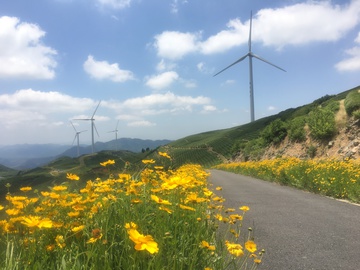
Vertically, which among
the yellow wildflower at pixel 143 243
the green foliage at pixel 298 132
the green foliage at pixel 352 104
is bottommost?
the yellow wildflower at pixel 143 243

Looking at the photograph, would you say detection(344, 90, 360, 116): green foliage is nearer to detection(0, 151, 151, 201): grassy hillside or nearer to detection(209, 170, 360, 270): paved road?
detection(0, 151, 151, 201): grassy hillside

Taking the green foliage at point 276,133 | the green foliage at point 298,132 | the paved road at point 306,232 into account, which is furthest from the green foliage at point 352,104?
the paved road at point 306,232

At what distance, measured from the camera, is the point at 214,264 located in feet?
10.8

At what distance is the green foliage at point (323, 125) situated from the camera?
24.5 meters

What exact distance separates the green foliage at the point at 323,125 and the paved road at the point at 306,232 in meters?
16.1

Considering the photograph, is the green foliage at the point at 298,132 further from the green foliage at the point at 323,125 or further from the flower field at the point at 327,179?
the flower field at the point at 327,179

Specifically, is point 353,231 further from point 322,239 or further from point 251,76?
point 251,76

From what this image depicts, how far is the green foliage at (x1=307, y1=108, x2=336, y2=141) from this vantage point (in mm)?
24500

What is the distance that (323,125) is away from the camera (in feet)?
82.3

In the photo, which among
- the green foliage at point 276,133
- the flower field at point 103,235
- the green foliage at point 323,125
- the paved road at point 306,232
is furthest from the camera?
the green foliage at point 276,133

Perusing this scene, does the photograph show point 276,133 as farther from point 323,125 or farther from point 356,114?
point 356,114

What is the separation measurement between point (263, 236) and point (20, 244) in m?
4.32

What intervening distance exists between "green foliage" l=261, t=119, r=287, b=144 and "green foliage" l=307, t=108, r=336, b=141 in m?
7.07

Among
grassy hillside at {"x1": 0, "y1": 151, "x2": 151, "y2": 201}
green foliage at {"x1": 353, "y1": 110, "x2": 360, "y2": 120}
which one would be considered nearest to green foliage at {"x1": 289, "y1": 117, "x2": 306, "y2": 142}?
green foliage at {"x1": 353, "y1": 110, "x2": 360, "y2": 120}
